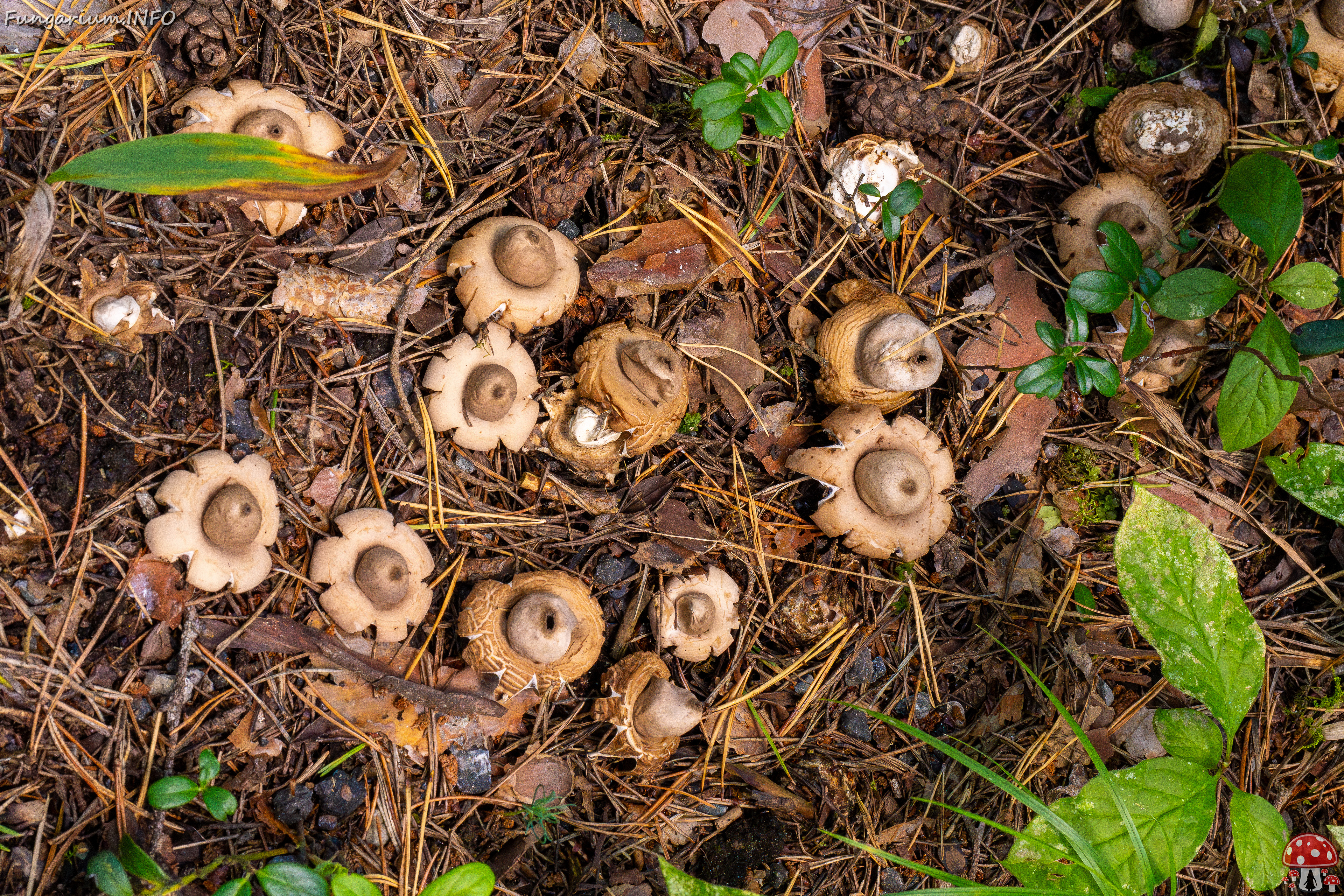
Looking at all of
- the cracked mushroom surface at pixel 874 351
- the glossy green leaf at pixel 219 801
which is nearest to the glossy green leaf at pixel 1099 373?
the cracked mushroom surface at pixel 874 351

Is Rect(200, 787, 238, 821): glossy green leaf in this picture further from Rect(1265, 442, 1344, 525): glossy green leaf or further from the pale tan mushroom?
Rect(1265, 442, 1344, 525): glossy green leaf

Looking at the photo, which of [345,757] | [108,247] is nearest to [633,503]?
[345,757]

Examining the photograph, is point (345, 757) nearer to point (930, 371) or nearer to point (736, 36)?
point (930, 371)

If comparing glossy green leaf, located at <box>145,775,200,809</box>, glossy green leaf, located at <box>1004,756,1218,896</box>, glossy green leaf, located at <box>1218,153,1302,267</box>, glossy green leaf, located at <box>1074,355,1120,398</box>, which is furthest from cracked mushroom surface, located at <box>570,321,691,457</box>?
glossy green leaf, located at <box>1218,153,1302,267</box>

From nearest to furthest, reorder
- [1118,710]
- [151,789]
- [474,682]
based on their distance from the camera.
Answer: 1. [151,789]
2. [474,682]
3. [1118,710]

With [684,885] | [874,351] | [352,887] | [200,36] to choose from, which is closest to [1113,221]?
[874,351]

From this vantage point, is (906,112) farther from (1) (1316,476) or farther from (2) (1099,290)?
(1) (1316,476)

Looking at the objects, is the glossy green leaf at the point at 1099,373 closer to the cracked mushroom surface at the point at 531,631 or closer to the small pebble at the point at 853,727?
the small pebble at the point at 853,727
